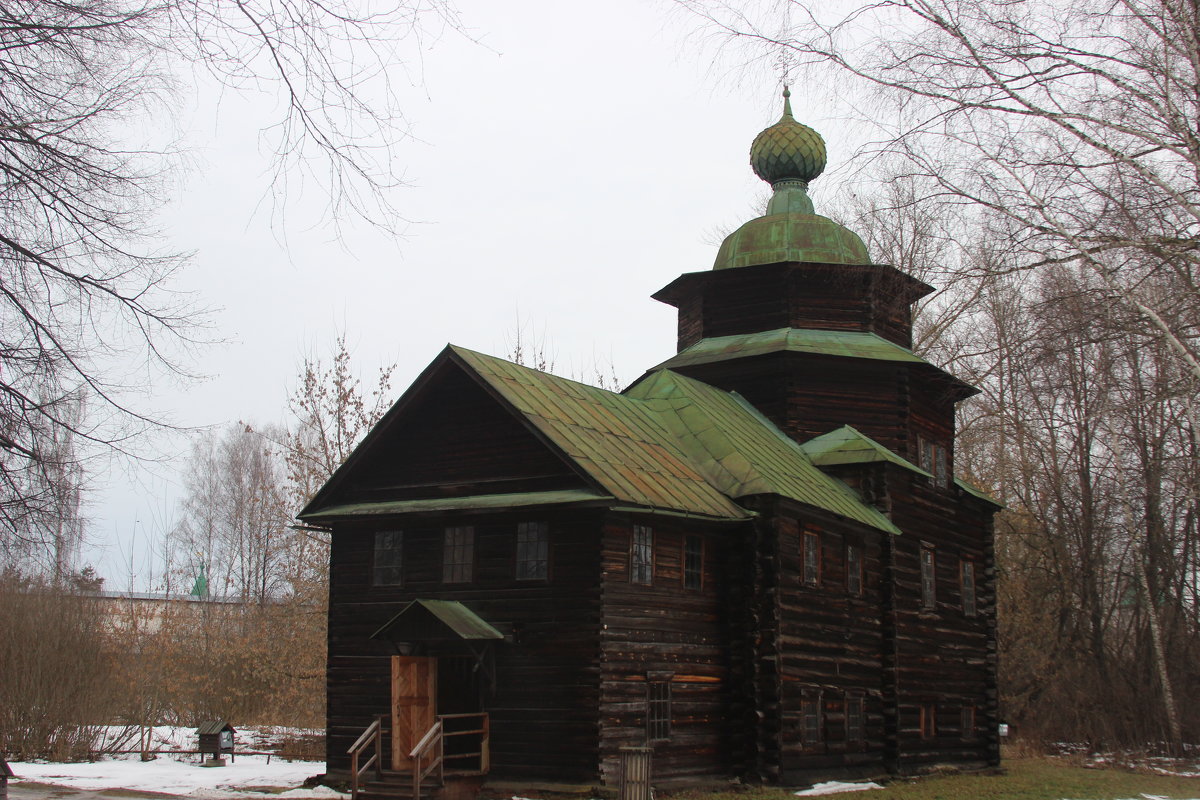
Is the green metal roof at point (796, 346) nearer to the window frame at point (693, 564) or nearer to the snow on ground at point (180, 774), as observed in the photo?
the window frame at point (693, 564)

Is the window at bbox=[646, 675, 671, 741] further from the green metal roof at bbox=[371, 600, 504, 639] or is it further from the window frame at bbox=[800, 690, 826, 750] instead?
the window frame at bbox=[800, 690, 826, 750]

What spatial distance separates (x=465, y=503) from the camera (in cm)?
1923

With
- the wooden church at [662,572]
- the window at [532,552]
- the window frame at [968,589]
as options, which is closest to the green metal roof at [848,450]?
the wooden church at [662,572]

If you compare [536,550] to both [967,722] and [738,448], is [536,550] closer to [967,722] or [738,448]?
[738,448]

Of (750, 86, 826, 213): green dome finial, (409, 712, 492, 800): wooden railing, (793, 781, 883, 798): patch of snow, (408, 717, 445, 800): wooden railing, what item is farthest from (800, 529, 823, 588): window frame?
(750, 86, 826, 213): green dome finial

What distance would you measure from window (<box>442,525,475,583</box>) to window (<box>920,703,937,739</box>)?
1026cm

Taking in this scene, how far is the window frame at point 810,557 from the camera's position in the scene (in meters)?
20.8

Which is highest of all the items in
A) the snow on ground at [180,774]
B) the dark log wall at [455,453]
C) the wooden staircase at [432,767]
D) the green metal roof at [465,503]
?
the dark log wall at [455,453]

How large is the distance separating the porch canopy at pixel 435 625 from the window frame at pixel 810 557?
574 cm

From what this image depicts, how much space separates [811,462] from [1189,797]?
9107mm

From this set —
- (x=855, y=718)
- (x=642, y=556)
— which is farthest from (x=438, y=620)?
(x=855, y=718)

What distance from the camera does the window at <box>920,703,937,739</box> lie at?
2380 centimetres

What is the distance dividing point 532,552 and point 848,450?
25.5 feet

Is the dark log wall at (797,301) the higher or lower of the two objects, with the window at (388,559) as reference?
higher
